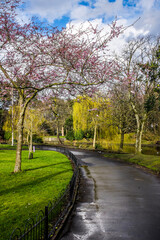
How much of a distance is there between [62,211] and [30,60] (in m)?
10.5

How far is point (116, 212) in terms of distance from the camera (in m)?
9.03

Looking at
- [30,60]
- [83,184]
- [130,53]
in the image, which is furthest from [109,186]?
[130,53]

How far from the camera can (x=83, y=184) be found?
14562 mm

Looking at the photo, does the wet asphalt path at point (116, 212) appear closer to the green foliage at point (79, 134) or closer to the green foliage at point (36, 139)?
the green foliage at point (79, 134)

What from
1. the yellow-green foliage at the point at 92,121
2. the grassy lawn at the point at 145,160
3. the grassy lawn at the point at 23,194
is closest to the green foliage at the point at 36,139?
the yellow-green foliage at the point at 92,121

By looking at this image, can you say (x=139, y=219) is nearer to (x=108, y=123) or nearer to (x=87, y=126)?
(x=108, y=123)

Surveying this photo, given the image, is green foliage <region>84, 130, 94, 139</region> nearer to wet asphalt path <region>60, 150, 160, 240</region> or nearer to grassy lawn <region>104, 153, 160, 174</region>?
grassy lawn <region>104, 153, 160, 174</region>

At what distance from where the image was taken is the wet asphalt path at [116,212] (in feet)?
23.2

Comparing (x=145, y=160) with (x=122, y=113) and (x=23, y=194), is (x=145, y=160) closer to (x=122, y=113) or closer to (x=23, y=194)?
(x=122, y=113)

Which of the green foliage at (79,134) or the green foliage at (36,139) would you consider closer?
the green foliage at (79,134)

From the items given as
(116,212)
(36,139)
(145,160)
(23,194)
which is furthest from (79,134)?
(116,212)

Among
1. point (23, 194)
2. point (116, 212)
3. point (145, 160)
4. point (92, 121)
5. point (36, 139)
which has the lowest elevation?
point (116, 212)

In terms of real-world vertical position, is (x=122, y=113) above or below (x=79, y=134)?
above

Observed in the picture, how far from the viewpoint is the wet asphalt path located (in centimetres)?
706
